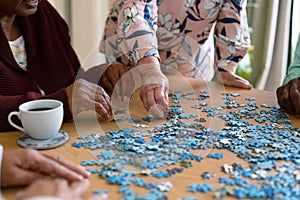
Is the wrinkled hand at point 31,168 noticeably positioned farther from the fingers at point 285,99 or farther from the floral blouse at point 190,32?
the fingers at point 285,99

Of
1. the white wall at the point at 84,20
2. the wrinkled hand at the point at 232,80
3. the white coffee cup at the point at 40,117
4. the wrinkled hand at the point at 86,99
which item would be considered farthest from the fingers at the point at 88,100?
the white wall at the point at 84,20

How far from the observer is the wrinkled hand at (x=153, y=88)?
153 centimetres

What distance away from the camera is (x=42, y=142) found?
129cm

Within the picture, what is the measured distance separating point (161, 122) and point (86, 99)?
0.95 feet

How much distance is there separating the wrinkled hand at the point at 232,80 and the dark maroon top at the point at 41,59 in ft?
2.32

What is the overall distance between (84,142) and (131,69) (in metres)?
0.56

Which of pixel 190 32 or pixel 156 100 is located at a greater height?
pixel 190 32

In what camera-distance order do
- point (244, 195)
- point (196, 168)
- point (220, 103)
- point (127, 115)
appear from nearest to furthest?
1. point (244, 195)
2. point (196, 168)
3. point (127, 115)
4. point (220, 103)

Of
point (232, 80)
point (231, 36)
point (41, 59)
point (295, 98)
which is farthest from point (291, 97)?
point (41, 59)

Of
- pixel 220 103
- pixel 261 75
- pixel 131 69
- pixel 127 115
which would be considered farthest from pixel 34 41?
pixel 261 75

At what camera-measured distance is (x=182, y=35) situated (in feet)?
6.66

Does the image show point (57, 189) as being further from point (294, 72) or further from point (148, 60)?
point (294, 72)

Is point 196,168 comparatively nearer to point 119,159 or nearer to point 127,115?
point 119,159

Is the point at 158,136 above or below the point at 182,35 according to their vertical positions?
below
